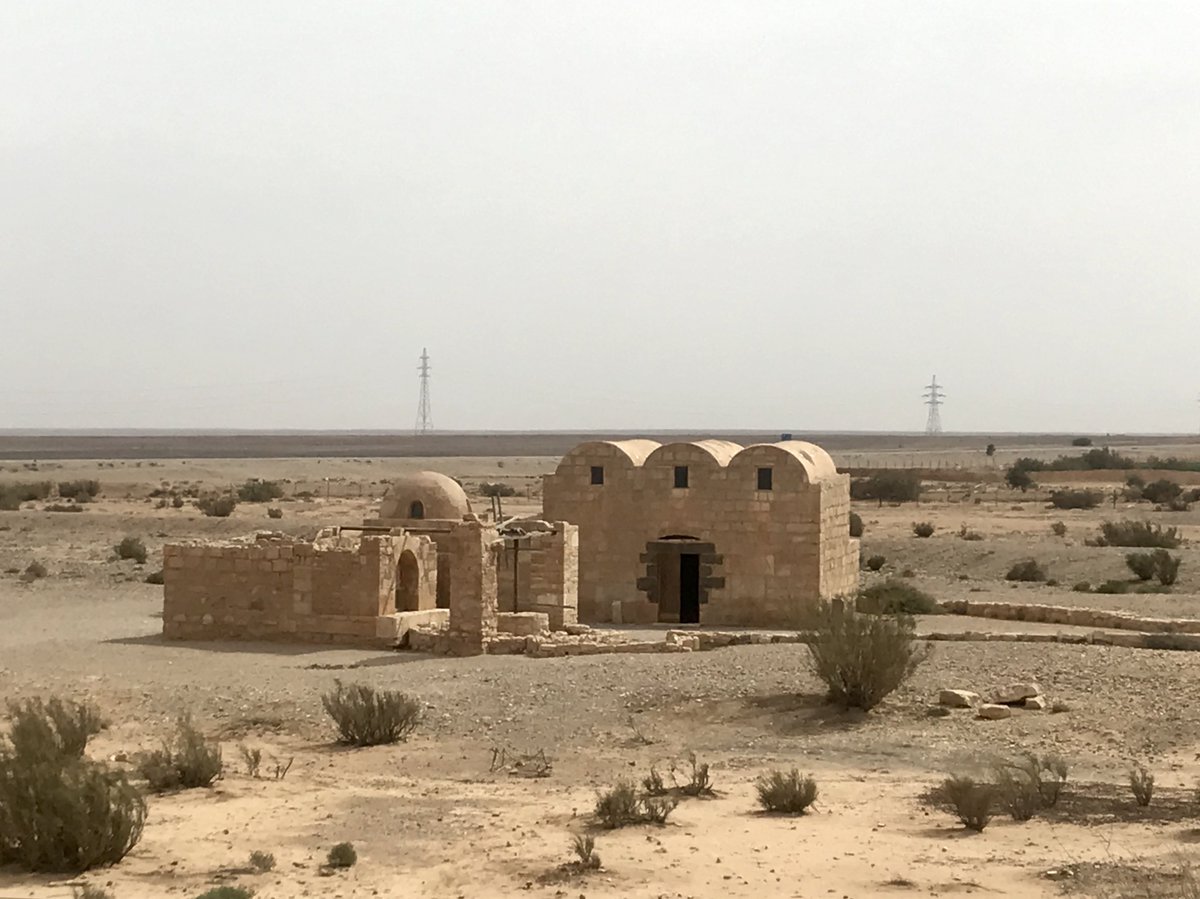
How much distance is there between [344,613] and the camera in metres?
19.6

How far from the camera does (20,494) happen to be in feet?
162

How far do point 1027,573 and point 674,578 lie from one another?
9919 millimetres

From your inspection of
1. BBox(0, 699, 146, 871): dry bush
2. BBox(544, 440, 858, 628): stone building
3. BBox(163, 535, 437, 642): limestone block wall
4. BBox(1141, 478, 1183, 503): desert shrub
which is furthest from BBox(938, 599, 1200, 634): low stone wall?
BBox(1141, 478, 1183, 503): desert shrub

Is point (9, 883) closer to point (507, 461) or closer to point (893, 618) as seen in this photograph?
point (893, 618)

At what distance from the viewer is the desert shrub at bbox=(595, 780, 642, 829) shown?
412 inches

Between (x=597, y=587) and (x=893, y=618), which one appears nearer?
(x=893, y=618)

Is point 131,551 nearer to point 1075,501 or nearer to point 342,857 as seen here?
point 342,857

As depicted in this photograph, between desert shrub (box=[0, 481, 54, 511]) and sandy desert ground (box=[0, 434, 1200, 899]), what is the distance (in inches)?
900

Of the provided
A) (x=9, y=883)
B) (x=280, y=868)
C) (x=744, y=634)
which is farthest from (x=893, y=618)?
(x=9, y=883)

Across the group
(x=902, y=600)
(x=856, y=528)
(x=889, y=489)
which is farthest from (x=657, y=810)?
(x=889, y=489)

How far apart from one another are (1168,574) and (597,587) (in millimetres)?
11896

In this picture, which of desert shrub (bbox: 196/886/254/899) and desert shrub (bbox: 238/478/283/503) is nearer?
desert shrub (bbox: 196/886/254/899)

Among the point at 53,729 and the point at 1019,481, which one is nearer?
the point at 53,729

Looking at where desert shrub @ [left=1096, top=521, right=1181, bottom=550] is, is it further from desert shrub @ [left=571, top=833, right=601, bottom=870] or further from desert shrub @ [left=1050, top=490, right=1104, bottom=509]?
desert shrub @ [left=571, top=833, right=601, bottom=870]
